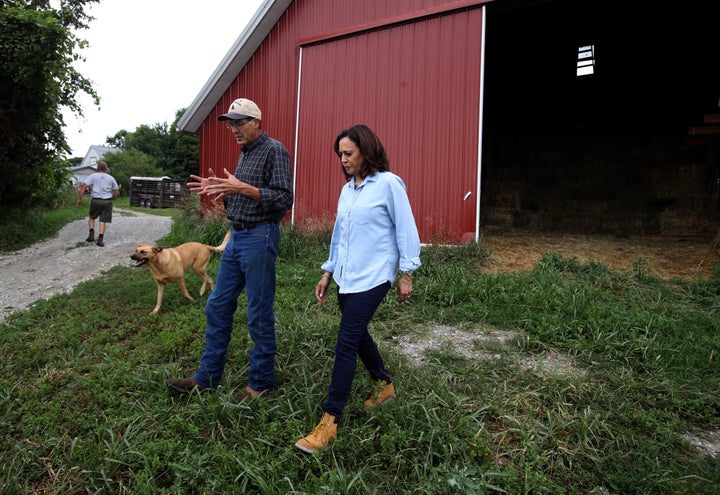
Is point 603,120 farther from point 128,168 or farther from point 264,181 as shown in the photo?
point 128,168

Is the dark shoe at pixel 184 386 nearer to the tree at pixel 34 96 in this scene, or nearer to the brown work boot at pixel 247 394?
the brown work boot at pixel 247 394

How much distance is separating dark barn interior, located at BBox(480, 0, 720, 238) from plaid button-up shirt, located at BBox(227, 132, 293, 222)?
7.34 metres

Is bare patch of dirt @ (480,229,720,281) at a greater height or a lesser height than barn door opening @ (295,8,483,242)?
lesser

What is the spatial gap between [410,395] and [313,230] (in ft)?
17.4

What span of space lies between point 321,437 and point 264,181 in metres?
1.68

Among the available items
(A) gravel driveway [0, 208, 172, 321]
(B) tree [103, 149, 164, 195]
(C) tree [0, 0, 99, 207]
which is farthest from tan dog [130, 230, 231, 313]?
(B) tree [103, 149, 164, 195]

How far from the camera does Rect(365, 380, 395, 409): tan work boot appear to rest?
2838 millimetres

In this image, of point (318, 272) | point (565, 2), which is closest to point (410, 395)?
point (318, 272)

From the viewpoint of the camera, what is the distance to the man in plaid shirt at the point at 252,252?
9.34ft

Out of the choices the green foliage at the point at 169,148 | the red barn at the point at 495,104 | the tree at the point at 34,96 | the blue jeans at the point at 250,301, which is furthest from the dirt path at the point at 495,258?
the green foliage at the point at 169,148

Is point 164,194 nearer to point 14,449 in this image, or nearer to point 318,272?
point 318,272

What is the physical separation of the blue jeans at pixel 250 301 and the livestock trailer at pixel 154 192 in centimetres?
2528

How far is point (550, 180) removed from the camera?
1159 centimetres

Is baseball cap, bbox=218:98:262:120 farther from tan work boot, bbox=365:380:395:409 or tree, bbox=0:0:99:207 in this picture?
tree, bbox=0:0:99:207
